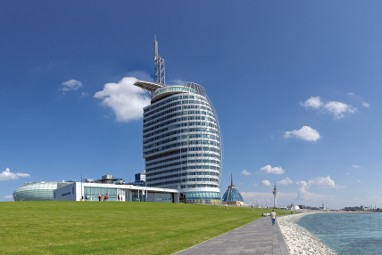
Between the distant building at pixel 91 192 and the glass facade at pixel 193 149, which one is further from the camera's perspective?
the glass facade at pixel 193 149

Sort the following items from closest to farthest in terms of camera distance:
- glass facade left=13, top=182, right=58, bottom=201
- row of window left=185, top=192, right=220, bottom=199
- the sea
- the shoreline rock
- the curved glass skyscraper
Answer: the shoreline rock
the sea
glass facade left=13, top=182, right=58, bottom=201
row of window left=185, top=192, right=220, bottom=199
the curved glass skyscraper

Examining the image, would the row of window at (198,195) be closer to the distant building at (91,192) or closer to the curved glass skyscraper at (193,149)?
the curved glass skyscraper at (193,149)

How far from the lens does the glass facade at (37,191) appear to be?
15175cm

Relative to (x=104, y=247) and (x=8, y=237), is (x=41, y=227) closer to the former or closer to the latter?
(x=8, y=237)

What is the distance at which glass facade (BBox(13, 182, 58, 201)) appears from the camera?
152 meters

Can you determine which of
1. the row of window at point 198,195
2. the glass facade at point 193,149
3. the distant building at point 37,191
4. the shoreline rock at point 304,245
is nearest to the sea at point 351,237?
the shoreline rock at point 304,245

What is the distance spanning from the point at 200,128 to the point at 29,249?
548ft

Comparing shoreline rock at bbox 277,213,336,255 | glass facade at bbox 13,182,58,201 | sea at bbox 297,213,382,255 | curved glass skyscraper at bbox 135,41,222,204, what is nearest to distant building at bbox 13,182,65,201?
glass facade at bbox 13,182,58,201

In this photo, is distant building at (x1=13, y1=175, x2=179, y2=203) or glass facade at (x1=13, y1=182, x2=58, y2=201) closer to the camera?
distant building at (x1=13, y1=175, x2=179, y2=203)

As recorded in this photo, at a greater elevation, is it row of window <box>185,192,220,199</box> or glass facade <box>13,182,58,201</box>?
glass facade <box>13,182,58,201</box>

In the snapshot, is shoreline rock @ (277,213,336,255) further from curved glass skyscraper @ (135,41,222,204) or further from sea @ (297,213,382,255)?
curved glass skyscraper @ (135,41,222,204)

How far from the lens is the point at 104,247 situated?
2067 cm

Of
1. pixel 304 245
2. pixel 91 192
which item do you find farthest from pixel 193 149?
pixel 304 245

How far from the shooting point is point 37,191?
152625 mm
